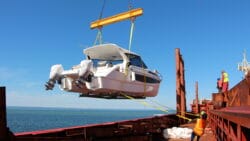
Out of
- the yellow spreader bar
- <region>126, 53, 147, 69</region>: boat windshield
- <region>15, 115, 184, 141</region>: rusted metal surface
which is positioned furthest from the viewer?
the yellow spreader bar

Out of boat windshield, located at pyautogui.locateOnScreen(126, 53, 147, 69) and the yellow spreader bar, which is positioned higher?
the yellow spreader bar

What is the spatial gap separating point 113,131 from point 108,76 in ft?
19.3

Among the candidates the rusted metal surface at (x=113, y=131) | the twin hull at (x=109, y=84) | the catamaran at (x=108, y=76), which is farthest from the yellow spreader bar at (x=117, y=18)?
the rusted metal surface at (x=113, y=131)

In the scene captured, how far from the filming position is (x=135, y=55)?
22.9 m

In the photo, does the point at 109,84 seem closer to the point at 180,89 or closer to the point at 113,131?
the point at 180,89

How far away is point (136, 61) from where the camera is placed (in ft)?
75.7

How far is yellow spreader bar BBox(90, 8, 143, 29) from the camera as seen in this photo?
22.7 m

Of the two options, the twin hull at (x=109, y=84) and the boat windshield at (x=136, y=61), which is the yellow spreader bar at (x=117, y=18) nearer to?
the boat windshield at (x=136, y=61)

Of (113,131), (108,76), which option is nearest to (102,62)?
(108,76)

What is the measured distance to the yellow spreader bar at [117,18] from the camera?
74.5ft

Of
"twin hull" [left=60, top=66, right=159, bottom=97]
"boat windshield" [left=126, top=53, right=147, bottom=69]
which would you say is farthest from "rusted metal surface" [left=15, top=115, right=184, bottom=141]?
"boat windshield" [left=126, top=53, right=147, bottom=69]

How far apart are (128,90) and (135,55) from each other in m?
2.15

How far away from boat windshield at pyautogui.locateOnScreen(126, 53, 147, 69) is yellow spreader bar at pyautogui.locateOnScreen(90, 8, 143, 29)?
2471 mm

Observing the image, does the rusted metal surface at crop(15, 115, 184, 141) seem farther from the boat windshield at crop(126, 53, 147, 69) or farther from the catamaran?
the boat windshield at crop(126, 53, 147, 69)
